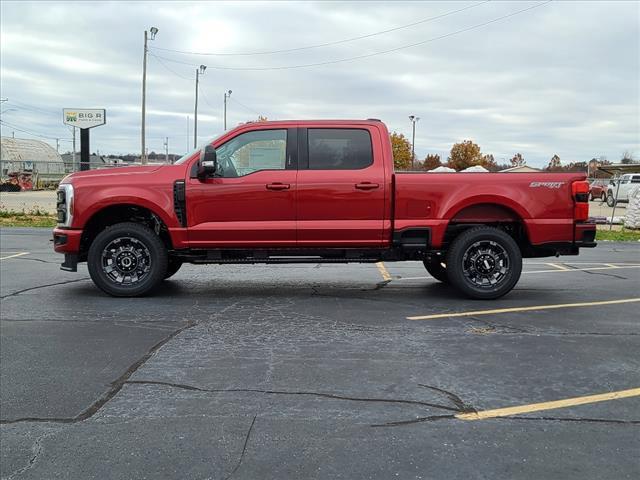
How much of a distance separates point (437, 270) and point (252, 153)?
3413 millimetres

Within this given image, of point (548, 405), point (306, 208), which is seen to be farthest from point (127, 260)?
point (548, 405)

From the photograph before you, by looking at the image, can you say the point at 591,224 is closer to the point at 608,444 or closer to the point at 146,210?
the point at 608,444

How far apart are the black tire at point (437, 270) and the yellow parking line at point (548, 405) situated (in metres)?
4.67

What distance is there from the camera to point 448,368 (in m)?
4.77

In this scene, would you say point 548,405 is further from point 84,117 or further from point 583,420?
point 84,117

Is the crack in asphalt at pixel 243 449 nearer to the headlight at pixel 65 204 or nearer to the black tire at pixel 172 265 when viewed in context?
the headlight at pixel 65 204

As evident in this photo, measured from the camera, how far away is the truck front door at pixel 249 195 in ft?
24.3

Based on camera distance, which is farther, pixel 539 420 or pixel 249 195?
pixel 249 195

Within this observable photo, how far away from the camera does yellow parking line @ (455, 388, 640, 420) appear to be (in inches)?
151

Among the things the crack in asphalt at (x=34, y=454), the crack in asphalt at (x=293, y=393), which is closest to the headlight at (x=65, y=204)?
the crack in asphalt at (x=293, y=393)

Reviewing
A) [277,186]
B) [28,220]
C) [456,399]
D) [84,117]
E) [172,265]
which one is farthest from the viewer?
[84,117]

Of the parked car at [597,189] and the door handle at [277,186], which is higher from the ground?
the parked car at [597,189]

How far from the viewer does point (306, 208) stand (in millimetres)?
7477

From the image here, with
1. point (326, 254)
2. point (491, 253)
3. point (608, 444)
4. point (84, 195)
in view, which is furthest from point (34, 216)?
point (608, 444)
